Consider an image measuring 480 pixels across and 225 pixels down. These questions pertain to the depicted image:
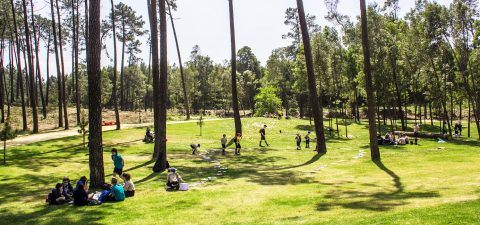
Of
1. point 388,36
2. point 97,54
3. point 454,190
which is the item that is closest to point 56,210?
point 97,54

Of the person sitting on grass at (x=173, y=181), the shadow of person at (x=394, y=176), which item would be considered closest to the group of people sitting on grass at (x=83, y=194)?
the person sitting on grass at (x=173, y=181)

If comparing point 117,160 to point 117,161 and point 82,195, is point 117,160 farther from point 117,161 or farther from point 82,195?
point 82,195

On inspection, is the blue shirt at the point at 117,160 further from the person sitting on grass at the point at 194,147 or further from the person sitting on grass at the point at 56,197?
the person sitting on grass at the point at 194,147

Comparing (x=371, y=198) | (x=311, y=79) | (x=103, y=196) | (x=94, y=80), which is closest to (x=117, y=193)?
(x=103, y=196)

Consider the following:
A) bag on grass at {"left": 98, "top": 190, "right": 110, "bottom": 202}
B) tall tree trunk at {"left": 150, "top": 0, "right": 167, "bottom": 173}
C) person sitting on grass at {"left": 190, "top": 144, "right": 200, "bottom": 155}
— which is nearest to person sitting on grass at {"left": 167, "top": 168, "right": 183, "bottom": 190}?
bag on grass at {"left": 98, "top": 190, "right": 110, "bottom": 202}

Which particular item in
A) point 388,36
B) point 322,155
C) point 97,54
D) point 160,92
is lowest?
point 322,155

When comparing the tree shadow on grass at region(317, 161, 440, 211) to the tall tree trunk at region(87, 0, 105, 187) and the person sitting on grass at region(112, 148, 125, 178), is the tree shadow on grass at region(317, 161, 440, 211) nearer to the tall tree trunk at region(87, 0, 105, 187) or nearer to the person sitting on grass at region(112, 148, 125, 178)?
the tall tree trunk at region(87, 0, 105, 187)

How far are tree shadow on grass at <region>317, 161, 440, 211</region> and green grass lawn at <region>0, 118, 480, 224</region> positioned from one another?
0.10 feet

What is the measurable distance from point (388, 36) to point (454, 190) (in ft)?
120

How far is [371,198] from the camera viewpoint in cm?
1341

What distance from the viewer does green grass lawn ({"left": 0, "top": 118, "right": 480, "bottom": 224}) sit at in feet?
37.6

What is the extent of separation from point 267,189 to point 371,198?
4341 millimetres

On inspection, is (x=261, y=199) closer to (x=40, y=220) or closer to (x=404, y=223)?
(x=404, y=223)

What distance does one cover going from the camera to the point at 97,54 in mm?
16172
